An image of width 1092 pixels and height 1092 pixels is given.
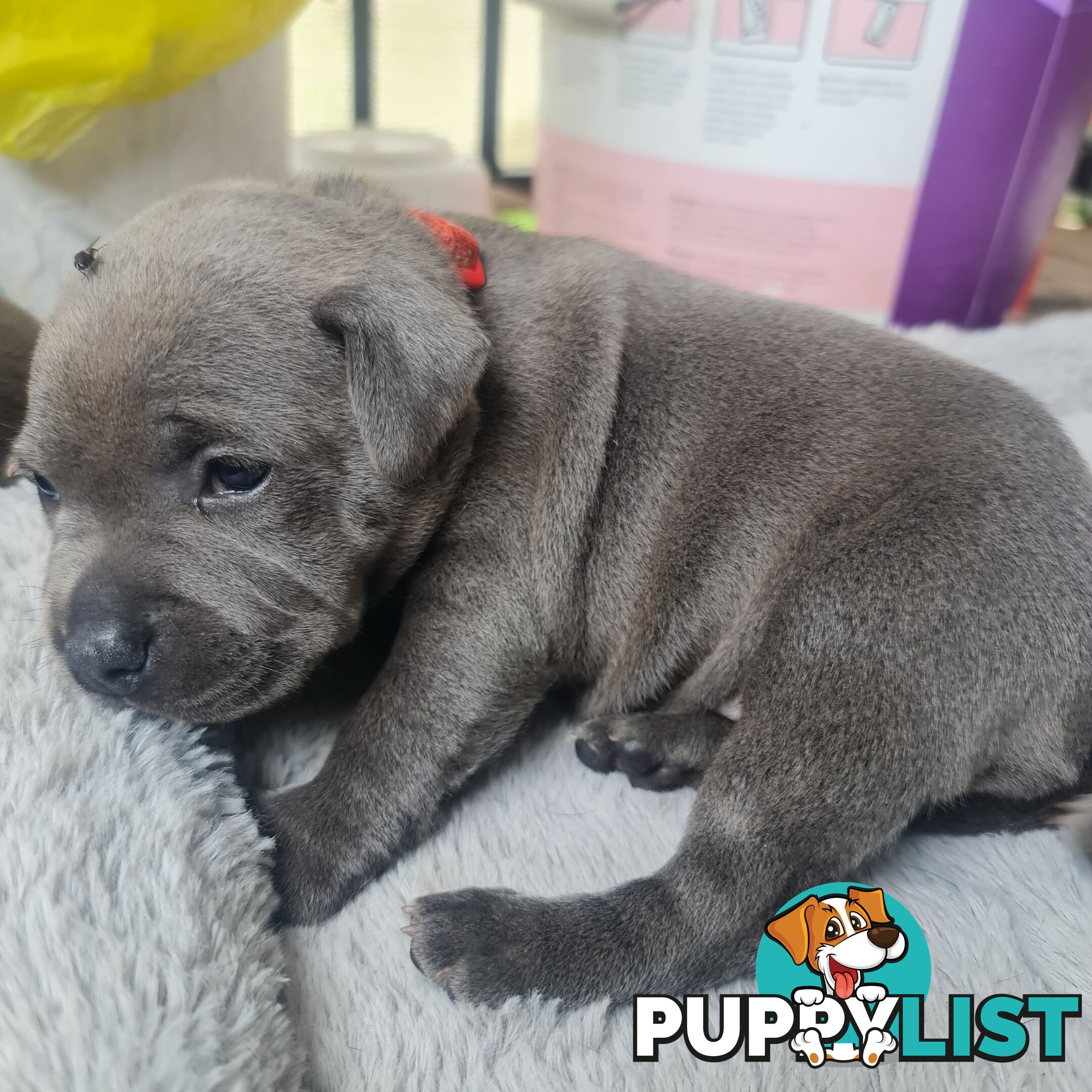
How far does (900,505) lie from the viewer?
1541 mm

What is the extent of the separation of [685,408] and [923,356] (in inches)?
18.5

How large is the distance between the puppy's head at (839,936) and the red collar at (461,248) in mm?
1148

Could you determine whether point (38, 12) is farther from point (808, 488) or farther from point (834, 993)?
point (834, 993)

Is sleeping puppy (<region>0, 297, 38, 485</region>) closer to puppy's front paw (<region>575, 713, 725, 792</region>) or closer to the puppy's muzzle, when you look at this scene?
puppy's front paw (<region>575, 713, 725, 792</region>)

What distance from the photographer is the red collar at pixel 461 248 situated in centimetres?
169

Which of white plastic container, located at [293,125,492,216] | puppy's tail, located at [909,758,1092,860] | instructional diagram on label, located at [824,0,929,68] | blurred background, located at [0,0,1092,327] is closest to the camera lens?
puppy's tail, located at [909,758,1092,860]

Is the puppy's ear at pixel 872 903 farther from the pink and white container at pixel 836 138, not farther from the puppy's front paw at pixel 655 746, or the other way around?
the pink and white container at pixel 836 138

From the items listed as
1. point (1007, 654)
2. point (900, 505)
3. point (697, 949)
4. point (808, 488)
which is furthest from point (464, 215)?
point (697, 949)

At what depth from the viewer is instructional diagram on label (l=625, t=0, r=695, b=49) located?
284cm

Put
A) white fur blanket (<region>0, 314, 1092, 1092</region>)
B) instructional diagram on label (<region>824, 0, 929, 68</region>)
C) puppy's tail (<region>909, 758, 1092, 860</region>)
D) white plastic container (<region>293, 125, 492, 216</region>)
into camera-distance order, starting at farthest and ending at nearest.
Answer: white plastic container (<region>293, 125, 492, 216</region>), instructional diagram on label (<region>824, 0, 929, 68</region>), puppy's tail (<region>909, 758, 1092, 860</region>), white fur blanket (<region>0, 314, 1092, 1092</region>)

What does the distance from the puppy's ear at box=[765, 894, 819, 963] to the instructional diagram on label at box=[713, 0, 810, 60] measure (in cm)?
235

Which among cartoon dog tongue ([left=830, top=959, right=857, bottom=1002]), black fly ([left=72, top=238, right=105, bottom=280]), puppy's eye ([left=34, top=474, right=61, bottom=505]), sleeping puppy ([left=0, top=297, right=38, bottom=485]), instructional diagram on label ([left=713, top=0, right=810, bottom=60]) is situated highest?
instructional diagram on label ([left=713, top=0, right=810, bottom=60])

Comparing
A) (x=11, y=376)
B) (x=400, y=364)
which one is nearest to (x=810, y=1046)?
(x=400, y=364)

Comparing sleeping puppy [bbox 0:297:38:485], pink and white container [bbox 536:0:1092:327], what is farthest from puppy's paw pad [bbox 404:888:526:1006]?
pink and white container [bbox 536:0:1092:327]
